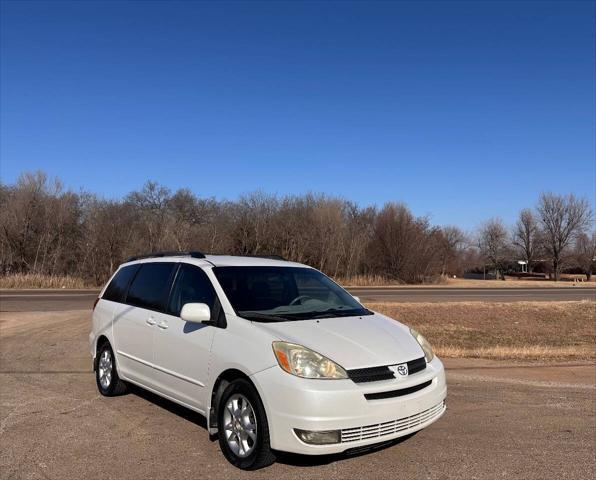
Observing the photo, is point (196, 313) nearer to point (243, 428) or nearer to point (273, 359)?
point (273, 359)

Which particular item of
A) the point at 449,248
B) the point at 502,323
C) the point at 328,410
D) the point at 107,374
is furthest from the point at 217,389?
the point at 449,248

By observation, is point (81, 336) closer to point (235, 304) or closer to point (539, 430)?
point (235, 304)

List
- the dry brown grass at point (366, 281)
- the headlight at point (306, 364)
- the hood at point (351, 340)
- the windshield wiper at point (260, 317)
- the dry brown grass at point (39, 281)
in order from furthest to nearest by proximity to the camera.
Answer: the dry brown grass at point (366, 281)
the dry brown grass at point (39, 281)
the windshield wiper at point (260, 317)
the hood at point (351, 340)
the headlight at point (306, 364)

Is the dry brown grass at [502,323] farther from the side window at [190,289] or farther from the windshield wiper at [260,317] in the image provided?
the windshield wiper at [260,317]

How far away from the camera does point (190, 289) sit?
543 cm

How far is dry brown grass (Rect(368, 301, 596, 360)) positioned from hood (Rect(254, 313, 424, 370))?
9.41m

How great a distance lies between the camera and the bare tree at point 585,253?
8294 cm

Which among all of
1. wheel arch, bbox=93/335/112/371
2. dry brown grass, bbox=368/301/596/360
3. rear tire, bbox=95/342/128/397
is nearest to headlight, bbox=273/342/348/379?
rear tire, bbox=95/342/128/397

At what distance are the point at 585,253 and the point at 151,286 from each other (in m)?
91.6

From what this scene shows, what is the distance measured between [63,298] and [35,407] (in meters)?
19.1

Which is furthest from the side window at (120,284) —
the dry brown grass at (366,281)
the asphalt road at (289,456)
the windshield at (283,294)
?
the dry brown grass at (366,281)

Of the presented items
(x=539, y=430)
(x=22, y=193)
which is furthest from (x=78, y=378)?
(x=22, y=193)

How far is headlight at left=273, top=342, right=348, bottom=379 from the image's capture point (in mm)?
4031

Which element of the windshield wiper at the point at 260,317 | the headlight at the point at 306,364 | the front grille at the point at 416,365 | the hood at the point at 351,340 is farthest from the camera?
the windshield wiper at the point at 260,317
